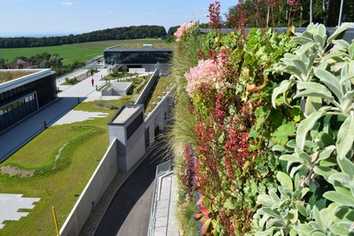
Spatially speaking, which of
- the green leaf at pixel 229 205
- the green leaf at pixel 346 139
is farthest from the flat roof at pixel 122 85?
the green leaf at pixel 346 139

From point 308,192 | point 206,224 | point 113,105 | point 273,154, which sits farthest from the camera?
point 113,105

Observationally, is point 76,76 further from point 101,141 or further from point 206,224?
point 206,224

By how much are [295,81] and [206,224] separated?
8.03 ft

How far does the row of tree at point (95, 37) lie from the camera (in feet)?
294

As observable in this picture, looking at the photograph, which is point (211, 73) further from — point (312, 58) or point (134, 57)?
point (134, 57)

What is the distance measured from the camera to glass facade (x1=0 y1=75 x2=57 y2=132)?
23719 millimetres

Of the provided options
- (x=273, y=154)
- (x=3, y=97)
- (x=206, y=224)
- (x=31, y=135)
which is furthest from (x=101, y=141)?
(x=273, y=154)

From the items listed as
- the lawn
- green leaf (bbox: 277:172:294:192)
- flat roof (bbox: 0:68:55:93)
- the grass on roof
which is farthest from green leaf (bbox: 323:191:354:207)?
the grass on roof

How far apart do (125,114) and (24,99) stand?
1055 centimetres

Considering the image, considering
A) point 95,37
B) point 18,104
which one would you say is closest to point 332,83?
point 18,104

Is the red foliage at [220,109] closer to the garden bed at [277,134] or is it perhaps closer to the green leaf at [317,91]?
the garden bed at [277,134]

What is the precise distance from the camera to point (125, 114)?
800 inches

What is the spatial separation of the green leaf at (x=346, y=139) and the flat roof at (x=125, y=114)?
17.5m

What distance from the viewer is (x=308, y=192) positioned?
1.90 metres
